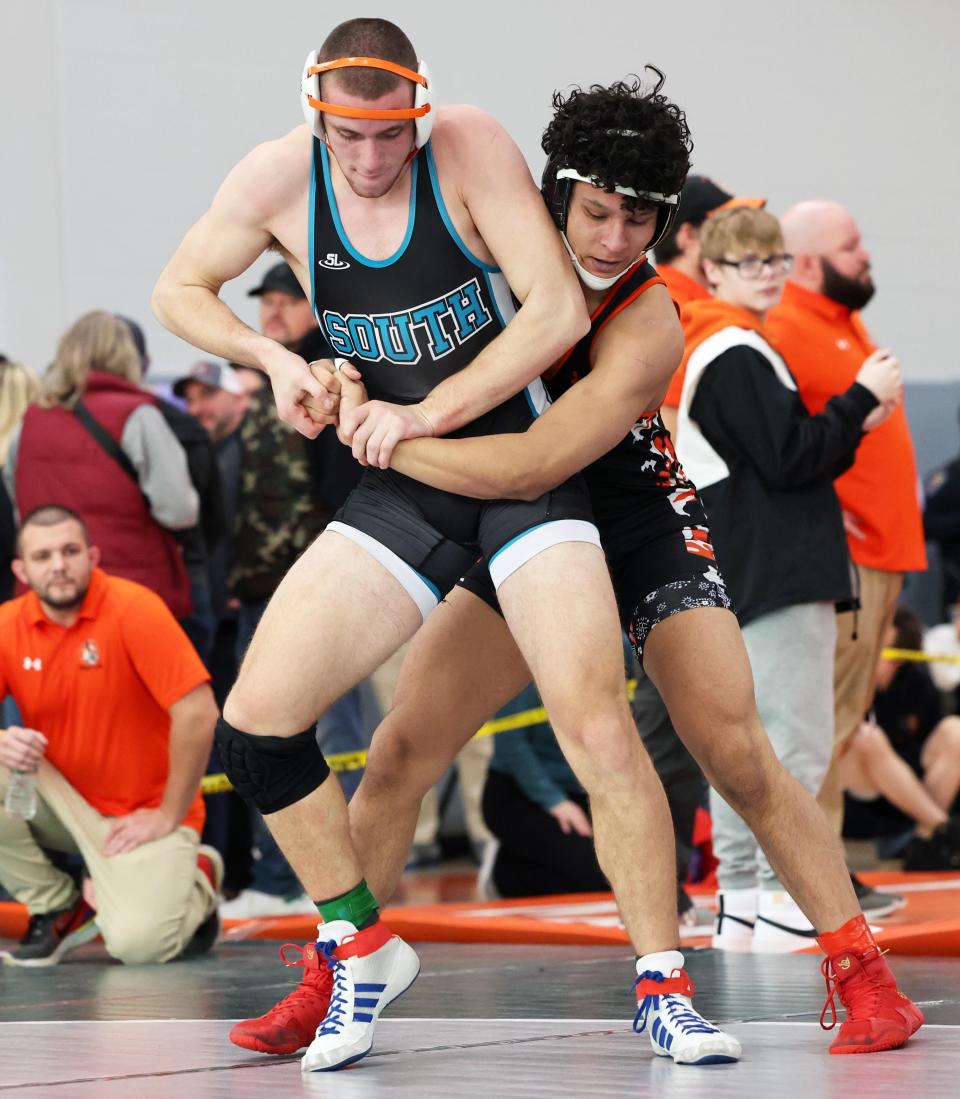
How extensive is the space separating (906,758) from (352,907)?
207 inches

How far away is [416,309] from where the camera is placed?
10.5 ft

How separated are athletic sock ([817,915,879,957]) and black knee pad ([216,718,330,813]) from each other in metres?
0.91

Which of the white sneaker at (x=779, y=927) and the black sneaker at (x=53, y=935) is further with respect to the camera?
the black sneaker at (x=53, y=935)

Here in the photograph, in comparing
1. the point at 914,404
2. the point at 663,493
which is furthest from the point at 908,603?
the point at 663,493

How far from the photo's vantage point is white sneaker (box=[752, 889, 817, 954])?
16.0 feet

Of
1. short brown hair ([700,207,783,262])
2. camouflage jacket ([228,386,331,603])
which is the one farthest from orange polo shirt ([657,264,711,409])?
camouflage jacket ([228,386,331,603])

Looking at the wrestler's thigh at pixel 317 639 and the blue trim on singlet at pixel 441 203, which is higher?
the blue trim on singlet at pixel 441 203

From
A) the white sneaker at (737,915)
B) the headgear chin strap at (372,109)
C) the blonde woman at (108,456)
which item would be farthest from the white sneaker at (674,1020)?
the blonde woman at (108,456)

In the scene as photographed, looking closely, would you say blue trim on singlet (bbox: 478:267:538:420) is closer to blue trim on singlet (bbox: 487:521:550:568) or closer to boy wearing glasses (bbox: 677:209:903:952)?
blue trim on singlet (bbox: 487:521:550:568)

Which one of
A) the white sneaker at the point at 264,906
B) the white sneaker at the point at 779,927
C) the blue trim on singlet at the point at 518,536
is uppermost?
the blue trim on singlet at the point at 518,536

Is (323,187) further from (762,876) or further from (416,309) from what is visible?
(762,876)

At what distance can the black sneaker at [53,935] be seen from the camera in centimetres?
534

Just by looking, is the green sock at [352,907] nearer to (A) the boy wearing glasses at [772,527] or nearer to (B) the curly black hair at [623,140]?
(B) the curly black hair at [623,140]

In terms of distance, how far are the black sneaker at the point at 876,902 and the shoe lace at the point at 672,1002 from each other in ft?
7.78
